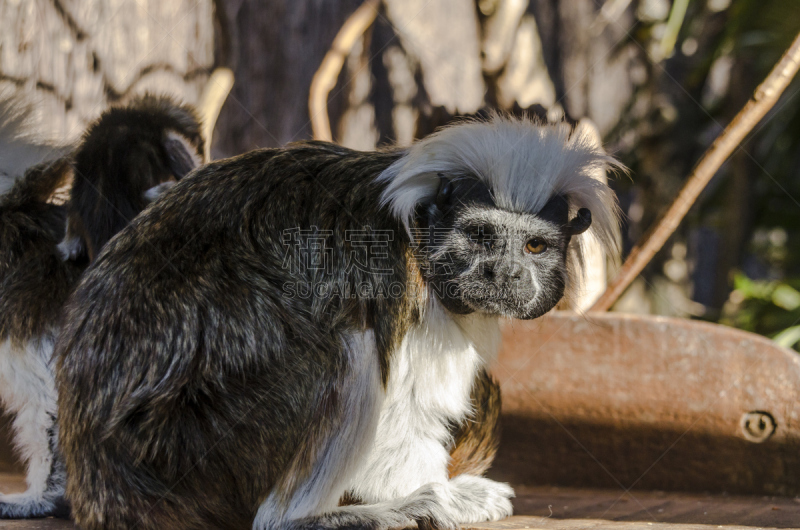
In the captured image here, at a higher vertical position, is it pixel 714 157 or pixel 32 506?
pixel 714 157

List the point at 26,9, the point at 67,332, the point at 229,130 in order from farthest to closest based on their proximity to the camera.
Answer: the point at 229,130, the point at 26,9, the point at 67,332

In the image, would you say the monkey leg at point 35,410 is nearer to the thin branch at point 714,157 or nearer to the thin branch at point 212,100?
the thin branch at point 212,100

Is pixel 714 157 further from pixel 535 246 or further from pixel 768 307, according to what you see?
pixel 768 307

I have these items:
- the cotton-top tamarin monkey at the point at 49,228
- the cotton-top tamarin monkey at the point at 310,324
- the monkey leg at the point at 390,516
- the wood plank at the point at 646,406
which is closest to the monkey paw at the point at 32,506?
the cotton-top tamarin monkey at the point at 49,228

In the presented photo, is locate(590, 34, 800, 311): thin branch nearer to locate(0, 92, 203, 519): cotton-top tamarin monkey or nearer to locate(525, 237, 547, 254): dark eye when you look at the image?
locate(525, 237, 547, 254): dark eye

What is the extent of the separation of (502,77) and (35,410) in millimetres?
3140

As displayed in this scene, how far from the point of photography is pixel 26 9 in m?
3.52

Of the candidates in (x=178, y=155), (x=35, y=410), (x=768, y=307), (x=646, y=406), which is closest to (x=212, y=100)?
(x=178, y=155)

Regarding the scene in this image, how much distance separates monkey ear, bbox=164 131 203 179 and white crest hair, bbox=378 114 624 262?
1012 millimetres

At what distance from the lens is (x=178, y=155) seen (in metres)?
2.57

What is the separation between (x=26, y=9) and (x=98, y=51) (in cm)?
37

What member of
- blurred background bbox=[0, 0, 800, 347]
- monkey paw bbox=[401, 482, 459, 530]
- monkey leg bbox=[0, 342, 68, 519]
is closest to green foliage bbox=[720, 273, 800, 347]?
blurred background bbox=[0, 0, 800, 347]

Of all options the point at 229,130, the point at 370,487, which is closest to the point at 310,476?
the point at 370,487

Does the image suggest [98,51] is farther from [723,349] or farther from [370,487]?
[723,349]
